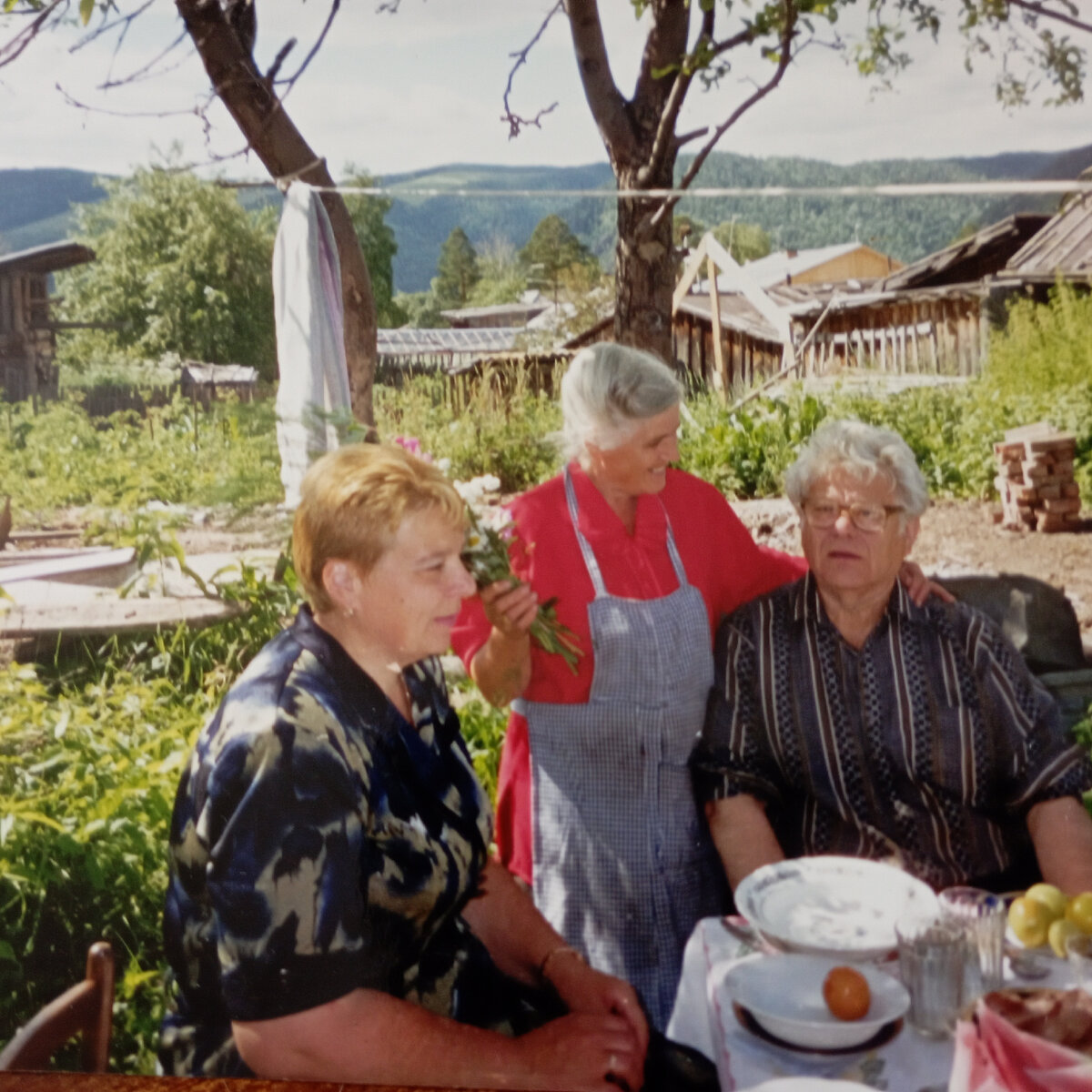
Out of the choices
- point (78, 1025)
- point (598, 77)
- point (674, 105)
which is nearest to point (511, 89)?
point (598, 77)

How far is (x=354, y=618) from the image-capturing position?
1.66 metres

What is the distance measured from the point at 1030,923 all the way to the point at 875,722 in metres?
0.49

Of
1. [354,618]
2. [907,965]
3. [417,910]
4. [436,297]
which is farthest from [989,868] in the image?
[436,297]

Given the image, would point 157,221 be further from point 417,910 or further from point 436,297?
point 417,910

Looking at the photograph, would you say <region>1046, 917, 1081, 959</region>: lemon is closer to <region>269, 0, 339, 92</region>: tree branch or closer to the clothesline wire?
the clothesline wire

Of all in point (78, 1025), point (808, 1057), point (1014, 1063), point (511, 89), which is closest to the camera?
point (1014, 1063)

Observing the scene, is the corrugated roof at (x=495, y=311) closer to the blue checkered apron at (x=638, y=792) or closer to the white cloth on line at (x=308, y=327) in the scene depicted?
the white cloth on line at (x=308, y=327)

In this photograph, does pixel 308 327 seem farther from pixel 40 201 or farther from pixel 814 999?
pixel 814 999

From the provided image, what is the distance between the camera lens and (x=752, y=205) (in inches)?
78.2

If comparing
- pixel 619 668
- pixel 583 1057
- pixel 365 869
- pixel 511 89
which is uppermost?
pixel 511 89

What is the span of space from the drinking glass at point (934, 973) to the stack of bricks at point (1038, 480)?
0.89 m

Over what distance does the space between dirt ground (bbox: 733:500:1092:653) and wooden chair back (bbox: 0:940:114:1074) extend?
1539 mm

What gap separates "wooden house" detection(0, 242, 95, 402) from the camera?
2.36 meters

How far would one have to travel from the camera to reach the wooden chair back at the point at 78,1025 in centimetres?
154
